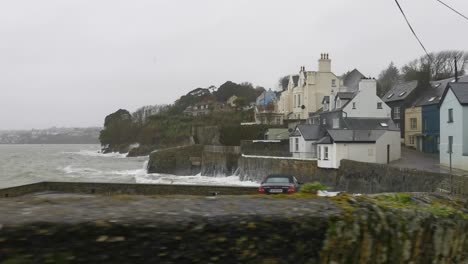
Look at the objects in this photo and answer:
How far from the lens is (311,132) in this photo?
4297 centimetres

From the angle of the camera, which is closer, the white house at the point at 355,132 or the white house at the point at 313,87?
the white house at the point at 355,132

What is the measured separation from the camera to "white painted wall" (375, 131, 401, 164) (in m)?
35.5

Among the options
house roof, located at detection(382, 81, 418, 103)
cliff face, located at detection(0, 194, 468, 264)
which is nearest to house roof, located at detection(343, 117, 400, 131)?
house roof, located at detection(382, 81, 418, 103)

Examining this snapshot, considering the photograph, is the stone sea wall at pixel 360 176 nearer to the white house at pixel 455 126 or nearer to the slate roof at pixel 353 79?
the white house at pixel 455 126

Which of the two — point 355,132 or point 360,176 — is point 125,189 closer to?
point 360,176

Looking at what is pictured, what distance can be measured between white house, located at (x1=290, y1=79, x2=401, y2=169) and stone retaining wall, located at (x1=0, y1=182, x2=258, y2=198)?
56.9 feet

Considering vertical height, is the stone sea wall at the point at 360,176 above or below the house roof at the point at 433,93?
below

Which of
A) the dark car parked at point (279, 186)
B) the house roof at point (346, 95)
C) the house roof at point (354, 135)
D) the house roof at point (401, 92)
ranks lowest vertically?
the dark car parked at point (279, 186)

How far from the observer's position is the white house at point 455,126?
29141 millimetres

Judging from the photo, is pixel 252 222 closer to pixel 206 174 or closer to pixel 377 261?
pixel 377 261

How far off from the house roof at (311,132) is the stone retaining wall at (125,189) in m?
24.2

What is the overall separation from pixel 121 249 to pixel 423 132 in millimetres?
47677

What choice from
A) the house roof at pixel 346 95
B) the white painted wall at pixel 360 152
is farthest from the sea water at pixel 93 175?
the house roof at pixel 346 95

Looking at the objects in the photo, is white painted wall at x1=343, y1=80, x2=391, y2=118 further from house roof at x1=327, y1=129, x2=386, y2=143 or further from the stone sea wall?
the stone sea wall
